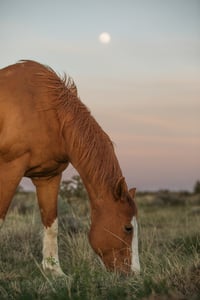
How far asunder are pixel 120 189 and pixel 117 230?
478 millimetres

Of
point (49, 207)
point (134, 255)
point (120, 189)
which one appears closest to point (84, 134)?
point (120, 189)

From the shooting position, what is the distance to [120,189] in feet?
18.7

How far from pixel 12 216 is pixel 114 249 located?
20.8ft

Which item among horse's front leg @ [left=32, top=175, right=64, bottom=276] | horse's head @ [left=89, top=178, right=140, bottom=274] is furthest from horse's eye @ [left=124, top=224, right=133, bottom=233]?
horse's front leg @ [left=32, top=175, right=64, bottom=276]

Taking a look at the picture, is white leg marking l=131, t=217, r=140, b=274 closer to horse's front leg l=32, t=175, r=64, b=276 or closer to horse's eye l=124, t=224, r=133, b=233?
horse's eye l=124, t=224, r=133, b=233

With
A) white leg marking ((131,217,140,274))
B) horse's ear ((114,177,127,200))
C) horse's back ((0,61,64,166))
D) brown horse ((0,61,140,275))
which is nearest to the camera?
white leg marking ((131,217,140,274))

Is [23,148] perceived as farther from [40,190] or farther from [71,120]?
[40,190]

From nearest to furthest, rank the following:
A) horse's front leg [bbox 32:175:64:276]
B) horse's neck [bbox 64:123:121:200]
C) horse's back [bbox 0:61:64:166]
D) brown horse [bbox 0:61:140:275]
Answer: brown horse [bbox 0:61:140:275] < horse's neck [bbox 64:123:121:200] < horse's back [bbox 0:61:64:166] < horse's front leg [bbox 32:175:64:276]

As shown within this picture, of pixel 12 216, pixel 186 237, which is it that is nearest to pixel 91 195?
pixel 186 237

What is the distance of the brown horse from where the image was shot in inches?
227

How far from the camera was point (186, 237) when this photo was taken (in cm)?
866

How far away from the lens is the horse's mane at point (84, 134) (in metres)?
6.05

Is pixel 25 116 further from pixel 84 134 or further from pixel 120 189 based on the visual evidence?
pixel 120 189

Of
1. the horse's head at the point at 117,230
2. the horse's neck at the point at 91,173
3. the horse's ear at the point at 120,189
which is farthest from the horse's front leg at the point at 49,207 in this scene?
the horse's ear at the point at 120,189
